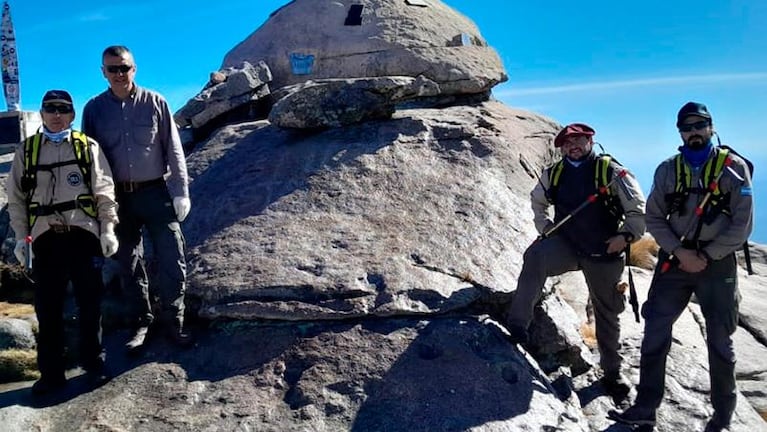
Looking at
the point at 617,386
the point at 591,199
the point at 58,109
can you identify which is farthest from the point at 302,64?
the point at 617,386

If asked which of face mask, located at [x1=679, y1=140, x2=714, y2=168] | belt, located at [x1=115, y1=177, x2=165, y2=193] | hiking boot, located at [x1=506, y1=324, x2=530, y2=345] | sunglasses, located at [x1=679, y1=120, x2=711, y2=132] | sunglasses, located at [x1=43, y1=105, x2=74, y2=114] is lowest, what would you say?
hiking boot, located at [x1=506, y1=324, x2=530, y2=345]

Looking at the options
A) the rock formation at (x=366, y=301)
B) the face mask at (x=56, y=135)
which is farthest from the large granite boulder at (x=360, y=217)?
the face mask at (x=56, y=135)

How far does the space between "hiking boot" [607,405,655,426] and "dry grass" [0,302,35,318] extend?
320 inches

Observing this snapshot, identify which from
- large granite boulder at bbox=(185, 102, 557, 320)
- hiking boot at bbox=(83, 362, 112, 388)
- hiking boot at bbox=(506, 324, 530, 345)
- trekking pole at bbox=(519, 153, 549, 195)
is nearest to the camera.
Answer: hiking boot at bbox=(83, 362, 112, 388)

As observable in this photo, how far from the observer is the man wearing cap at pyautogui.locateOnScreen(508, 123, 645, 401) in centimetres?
778

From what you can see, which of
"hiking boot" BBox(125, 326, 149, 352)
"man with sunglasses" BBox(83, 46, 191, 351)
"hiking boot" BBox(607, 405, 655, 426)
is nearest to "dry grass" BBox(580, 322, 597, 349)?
"hiking boot" BBox(607, 405, 655, 426)

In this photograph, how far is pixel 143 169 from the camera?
791 cm

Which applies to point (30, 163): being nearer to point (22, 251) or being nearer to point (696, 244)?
point (22, 251)

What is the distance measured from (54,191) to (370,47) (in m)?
9.47

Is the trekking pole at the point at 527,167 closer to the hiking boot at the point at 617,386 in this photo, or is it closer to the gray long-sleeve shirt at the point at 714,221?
the hiking boot at the point at 617,386

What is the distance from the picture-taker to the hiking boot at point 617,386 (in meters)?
8.53

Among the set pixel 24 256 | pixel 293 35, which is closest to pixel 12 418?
pixel 24 256

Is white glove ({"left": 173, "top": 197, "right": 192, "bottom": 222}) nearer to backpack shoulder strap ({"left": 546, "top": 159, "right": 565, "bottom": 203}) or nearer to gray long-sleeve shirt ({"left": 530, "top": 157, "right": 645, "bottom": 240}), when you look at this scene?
backpack shoulder strap ({"left": 546, "top": 159, "right": 565, "bottom": 203})

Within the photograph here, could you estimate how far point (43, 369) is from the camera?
754cm
